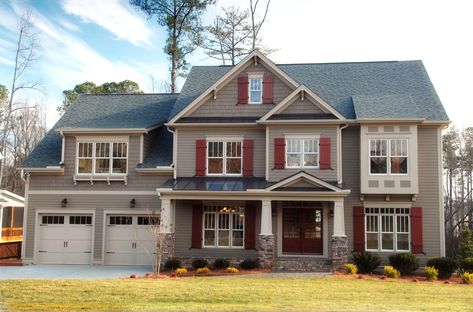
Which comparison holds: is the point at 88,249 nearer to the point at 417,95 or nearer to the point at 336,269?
the point at 336,269

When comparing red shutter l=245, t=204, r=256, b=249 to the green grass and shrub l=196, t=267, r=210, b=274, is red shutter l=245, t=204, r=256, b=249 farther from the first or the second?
the green grass

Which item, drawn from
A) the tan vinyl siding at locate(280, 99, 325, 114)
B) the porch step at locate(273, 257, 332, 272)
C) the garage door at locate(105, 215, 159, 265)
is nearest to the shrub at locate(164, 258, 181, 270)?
the garage door at locate(105, 215, 159, 265)

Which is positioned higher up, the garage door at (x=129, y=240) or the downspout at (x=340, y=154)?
the downspout at (x=340, y=154)

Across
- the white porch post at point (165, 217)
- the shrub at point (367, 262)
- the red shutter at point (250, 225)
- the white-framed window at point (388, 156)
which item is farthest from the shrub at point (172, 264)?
the white-framed window at point (388, 156)

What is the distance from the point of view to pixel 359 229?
21.8 meters

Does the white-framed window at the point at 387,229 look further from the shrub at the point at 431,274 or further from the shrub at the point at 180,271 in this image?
the shrub at the point at 180,271

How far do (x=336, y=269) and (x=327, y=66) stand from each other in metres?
11.2

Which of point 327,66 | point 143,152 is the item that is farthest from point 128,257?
point 327,66

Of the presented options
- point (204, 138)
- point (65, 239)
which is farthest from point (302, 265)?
point (65, 239)

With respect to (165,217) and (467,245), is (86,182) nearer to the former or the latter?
(165,217)

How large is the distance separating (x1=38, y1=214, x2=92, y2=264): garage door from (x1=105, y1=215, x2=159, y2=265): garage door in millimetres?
964

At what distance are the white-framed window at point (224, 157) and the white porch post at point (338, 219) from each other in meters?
4.58

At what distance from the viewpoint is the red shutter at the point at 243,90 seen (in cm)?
2316

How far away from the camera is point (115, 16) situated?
1155 centimetres
